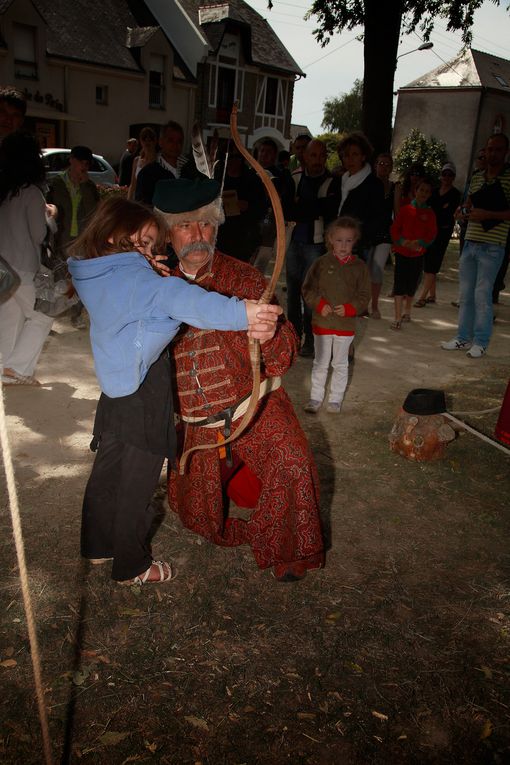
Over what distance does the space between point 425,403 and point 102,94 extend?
981 inches

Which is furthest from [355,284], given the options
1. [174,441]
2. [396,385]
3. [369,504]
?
[174,441]

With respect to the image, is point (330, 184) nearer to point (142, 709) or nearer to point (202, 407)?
point (202, 407)

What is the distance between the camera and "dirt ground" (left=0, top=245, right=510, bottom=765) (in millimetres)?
2113

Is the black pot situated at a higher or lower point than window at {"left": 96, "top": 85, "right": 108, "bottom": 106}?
lower

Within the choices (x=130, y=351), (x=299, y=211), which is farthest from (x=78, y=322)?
(x=130, y=351)

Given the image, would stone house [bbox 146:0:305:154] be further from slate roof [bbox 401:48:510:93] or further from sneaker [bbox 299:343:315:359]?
sneaker [bbox 299:343:315:359]

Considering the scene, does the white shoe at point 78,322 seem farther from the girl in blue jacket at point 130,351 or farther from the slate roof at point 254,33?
the slate roof at point 254,33

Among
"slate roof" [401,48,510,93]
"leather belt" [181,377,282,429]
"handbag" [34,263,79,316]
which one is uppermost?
"slate roof" [401,48,510,93]

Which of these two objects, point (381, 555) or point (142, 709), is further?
point (381, 555)

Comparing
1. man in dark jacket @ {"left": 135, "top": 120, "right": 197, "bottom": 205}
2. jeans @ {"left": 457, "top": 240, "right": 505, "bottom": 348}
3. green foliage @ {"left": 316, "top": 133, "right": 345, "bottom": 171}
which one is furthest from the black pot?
green foliage @ {"left": 316, "top": 133, "right": 345, "bottom": 171}

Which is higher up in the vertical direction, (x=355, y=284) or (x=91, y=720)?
(x=355, y=284)

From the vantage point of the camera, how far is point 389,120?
12.4m

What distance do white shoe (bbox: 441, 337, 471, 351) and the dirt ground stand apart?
129 inches

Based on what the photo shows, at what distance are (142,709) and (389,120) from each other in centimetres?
1266
